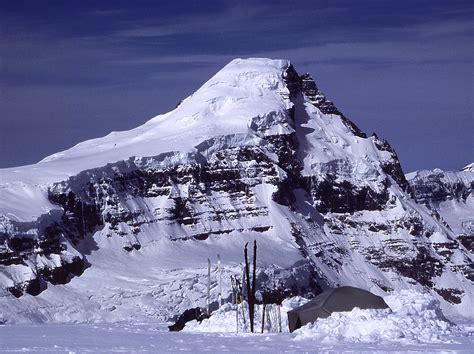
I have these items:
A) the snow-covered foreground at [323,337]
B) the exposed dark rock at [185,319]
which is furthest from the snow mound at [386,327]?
the exposed dark rock at [185,319]

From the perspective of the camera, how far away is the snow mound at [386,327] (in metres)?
78.0

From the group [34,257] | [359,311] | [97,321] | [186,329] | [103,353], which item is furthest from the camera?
[34,257]

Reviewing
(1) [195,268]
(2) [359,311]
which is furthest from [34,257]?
(2) [359,311]

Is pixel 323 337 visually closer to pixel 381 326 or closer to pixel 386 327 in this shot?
pixel 381 326

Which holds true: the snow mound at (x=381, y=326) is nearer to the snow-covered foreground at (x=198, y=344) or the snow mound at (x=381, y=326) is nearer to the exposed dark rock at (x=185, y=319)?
the snow-covered foreground at (x=198, y=344)

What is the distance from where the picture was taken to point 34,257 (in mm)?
188250

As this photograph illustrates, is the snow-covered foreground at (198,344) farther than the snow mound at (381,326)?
No

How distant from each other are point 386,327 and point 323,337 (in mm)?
4119

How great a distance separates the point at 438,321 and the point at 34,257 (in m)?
113

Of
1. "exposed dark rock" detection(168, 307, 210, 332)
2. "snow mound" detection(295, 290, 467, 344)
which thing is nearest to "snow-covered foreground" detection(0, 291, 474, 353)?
"snow mound" detection(295, 290, 467, 344)

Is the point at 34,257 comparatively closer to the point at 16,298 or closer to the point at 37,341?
the point at 16,298

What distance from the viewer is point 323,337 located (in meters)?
79.2

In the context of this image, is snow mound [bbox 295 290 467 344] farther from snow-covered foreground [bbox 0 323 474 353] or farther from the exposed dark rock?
the exposed dark rock

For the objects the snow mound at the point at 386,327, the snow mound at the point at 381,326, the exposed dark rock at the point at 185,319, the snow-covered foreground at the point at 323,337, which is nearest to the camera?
the snow-covered foreground at the point at 323,337
